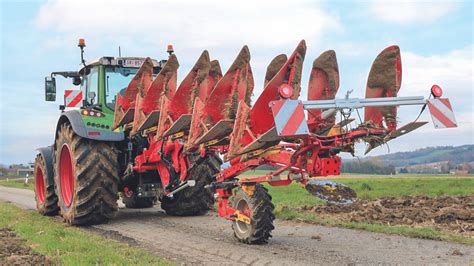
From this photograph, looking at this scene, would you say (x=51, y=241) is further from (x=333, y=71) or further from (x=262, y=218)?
(x=333, y=71)

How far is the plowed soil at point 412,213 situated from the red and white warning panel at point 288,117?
11.5 feet

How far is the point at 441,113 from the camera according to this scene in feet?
19.7

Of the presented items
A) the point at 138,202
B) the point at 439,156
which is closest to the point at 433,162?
the point at 439,156

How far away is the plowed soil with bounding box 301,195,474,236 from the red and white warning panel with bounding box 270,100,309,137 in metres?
3.50

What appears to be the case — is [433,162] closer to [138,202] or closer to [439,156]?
[439,156]

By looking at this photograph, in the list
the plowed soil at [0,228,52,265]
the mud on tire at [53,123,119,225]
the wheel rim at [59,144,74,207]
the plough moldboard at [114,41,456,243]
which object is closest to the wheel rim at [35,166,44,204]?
the wheel rim at [59,144,74,207]

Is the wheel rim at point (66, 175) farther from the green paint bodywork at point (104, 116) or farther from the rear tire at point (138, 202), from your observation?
the rear tire at point (138, 202)

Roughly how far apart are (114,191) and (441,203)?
265 inches

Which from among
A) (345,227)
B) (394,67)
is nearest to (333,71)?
(394,67)

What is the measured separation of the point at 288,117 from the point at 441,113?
1.99 metres

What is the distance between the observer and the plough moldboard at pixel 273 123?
18.3 ft

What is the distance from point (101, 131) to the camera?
863cm

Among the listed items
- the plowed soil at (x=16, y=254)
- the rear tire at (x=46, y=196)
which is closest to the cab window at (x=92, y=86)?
the rear tire at (x=46, y=196)

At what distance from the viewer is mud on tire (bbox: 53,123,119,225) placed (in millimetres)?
8336
